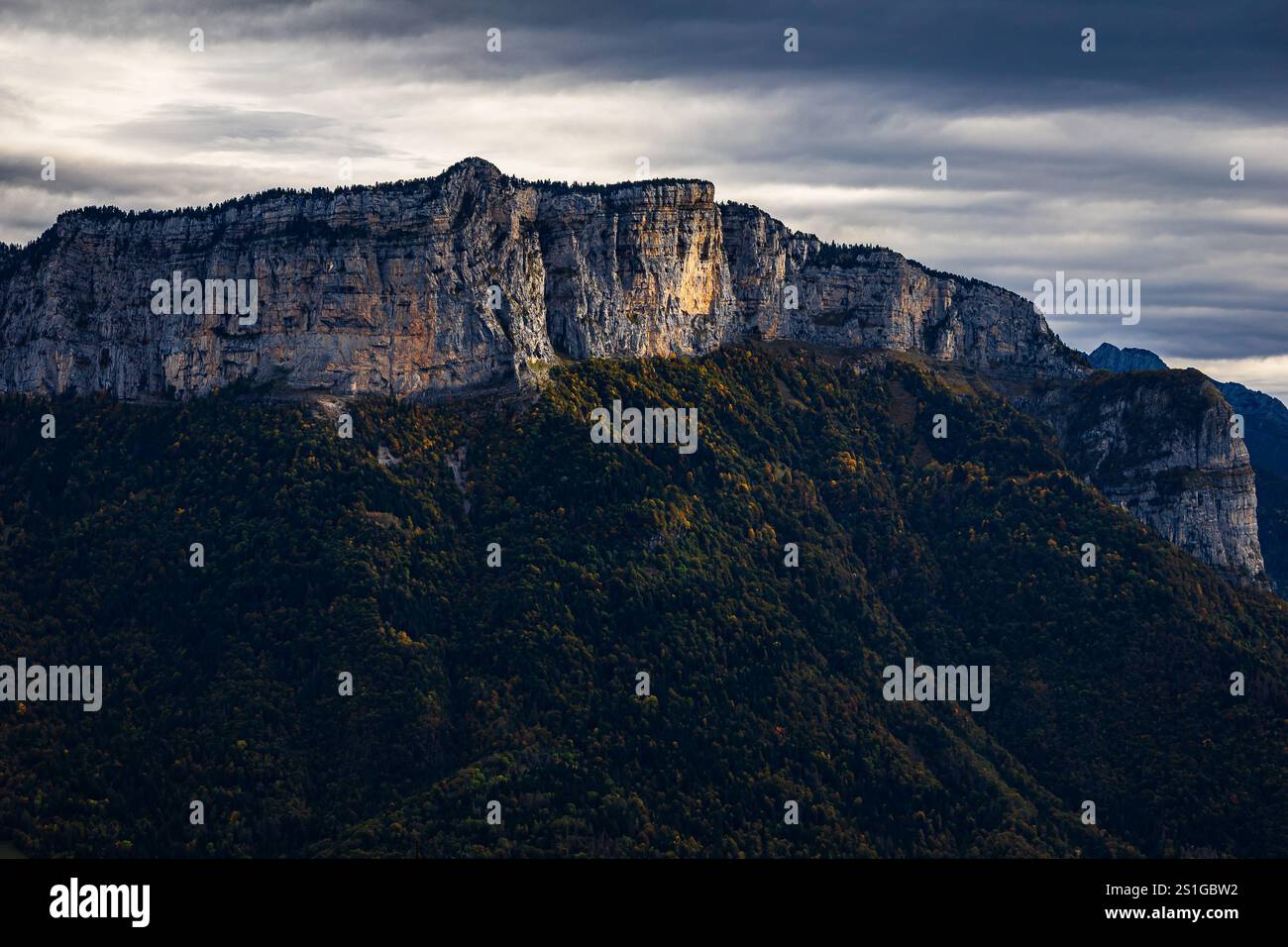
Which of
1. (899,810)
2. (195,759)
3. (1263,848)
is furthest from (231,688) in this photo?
(1263,848)

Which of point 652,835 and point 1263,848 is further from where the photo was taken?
point 1263,848

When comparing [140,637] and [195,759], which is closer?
[195,759]

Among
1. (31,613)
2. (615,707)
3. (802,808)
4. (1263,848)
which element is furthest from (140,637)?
(1263,848)

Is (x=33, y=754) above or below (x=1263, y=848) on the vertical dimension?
above

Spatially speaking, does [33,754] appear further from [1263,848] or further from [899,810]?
[1263,848]

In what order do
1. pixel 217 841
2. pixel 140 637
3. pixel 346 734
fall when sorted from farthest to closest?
pixel 140 637, pixel 346 734, pixel 217 841

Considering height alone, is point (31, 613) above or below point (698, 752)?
above

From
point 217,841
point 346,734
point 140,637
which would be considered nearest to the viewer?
point 217,841

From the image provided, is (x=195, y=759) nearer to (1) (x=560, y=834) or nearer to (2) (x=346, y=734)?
(2) (x=346, y=734)

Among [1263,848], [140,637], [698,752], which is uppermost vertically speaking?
[140,637]
